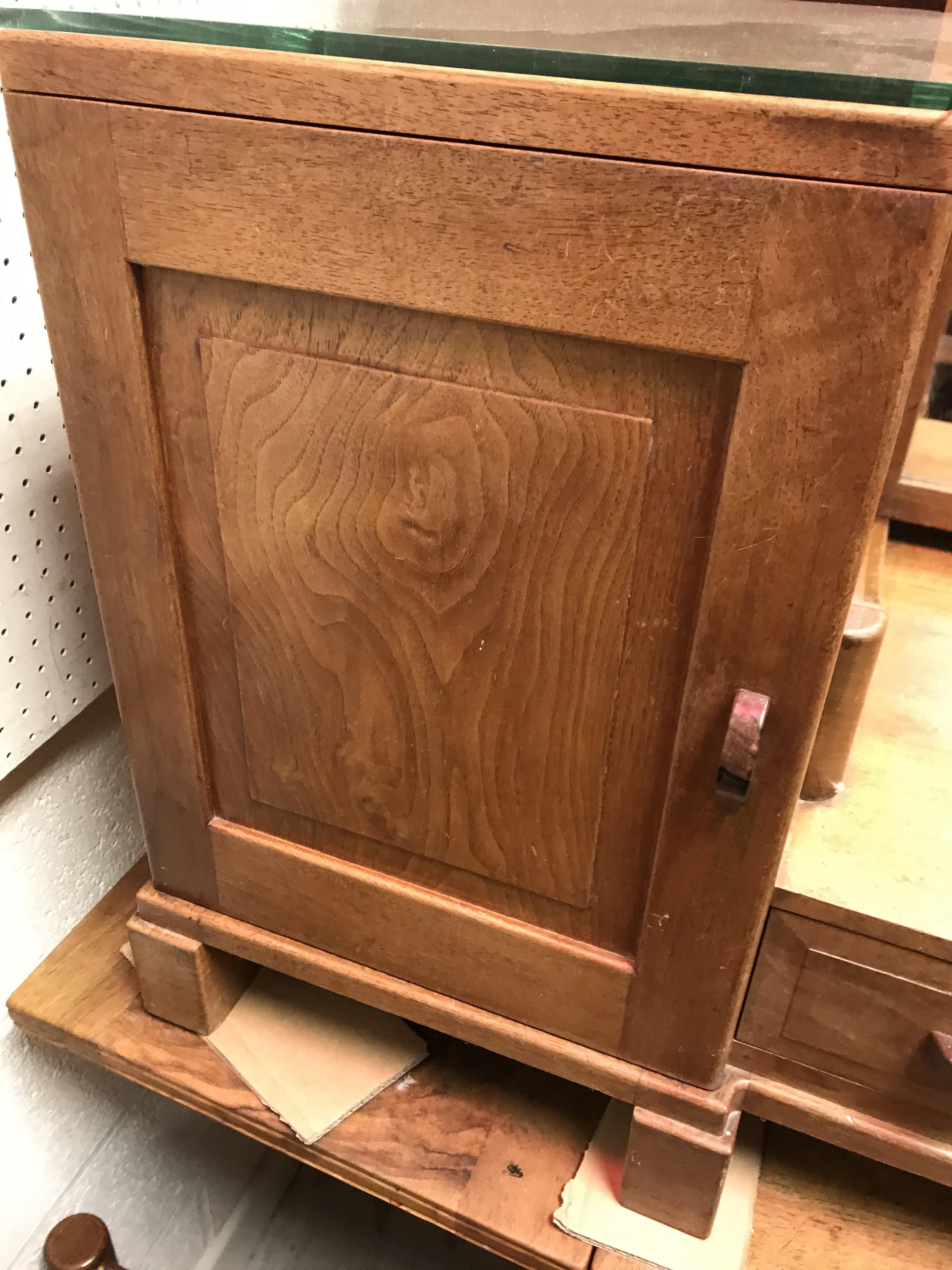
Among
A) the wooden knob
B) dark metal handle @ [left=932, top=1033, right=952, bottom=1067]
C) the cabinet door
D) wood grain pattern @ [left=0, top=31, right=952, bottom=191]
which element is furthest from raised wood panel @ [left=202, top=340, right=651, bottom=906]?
the wooden knob

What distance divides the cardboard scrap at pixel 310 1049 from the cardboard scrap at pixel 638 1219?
16 centimetres

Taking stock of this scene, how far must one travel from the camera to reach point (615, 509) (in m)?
0.45

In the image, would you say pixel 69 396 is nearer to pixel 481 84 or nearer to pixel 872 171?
pixel 481 84

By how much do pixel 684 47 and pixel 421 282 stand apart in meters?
0.15

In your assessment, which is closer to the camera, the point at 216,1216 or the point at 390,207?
the point at 390,207

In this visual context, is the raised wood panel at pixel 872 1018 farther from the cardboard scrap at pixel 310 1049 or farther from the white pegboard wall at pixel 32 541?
the white pegboard wall at pixel 32 541

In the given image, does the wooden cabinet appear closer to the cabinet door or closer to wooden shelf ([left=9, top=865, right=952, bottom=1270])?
the cabinet door

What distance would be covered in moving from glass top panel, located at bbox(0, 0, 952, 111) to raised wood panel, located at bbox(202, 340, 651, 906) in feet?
0.43

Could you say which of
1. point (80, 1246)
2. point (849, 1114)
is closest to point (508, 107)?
point (849, 1114)

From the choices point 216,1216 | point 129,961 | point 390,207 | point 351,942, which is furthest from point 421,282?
point 216,1216

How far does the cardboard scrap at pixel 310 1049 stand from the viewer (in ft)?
2.40

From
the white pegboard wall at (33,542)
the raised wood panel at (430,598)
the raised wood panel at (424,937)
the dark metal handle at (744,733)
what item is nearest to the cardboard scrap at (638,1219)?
the raised wood panel at (424,937)

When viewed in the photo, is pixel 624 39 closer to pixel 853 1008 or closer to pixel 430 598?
pixel 430 598

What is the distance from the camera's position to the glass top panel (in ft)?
1.16
